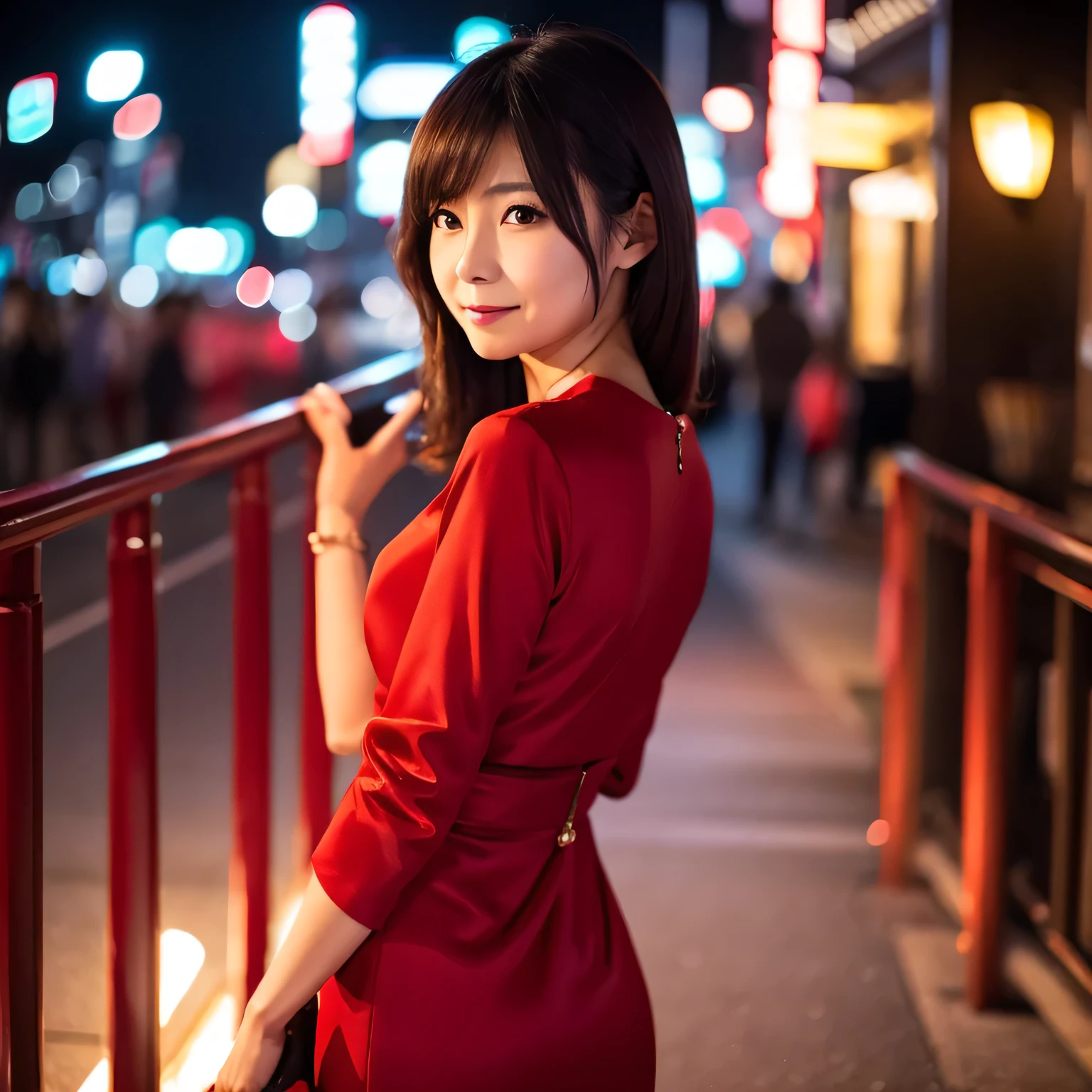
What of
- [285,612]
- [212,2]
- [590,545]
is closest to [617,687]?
[590,545]

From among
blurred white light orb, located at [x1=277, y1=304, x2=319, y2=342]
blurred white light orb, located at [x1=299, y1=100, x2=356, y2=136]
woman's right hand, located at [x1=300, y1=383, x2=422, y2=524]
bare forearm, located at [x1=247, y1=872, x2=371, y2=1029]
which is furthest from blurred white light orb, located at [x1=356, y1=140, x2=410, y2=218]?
blurred white light orb, located at [x1=277, y1=304, x2=319, y2=342]

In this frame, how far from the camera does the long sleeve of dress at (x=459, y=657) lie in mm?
1199

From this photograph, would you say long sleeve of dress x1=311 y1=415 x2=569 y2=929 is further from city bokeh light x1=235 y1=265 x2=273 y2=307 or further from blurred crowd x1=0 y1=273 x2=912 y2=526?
city bokeh light x1=235 y1=265 x2=273 y2=307

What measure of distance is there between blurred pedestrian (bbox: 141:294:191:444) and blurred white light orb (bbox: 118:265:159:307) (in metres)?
3.60

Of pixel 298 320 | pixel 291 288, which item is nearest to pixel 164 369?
pixel 298 320

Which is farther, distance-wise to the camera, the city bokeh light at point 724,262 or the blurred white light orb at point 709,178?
the city bokeh light at point 724,262

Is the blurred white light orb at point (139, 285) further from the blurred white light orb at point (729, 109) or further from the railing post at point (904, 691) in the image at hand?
the railing post at point (904, 691)

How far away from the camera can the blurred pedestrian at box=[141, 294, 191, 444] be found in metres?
12.2

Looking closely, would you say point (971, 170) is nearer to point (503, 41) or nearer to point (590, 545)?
point (503, 41)

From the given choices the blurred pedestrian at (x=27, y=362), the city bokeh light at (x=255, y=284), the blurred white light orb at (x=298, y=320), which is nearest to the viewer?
the blurred pedestrian at (x=27, y=362)

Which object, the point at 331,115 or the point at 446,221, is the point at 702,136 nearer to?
the point at 331,115

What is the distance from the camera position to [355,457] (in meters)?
1.80

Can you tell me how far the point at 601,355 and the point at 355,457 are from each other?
0.49 metres

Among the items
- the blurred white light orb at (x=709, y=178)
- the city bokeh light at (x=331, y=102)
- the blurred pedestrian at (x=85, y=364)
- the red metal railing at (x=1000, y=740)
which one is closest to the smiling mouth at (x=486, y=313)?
the red metal railing at (x=1000, y=740)
